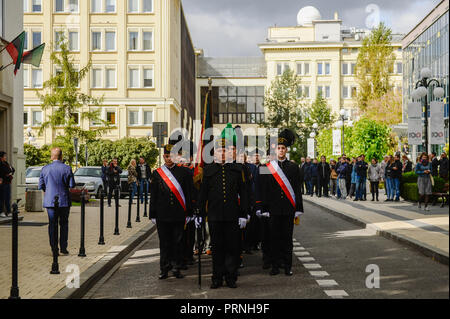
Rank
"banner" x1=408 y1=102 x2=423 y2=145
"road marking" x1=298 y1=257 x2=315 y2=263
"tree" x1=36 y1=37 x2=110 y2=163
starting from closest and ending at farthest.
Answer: "road marking" x1=298 y1=257 x2=315 y2=263
"banner" x1=408 y1=102 x2=423 y2=145
"tree" x1=36 y1=37 x2=110 y2=163

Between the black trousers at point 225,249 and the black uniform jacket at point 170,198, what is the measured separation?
914 mm

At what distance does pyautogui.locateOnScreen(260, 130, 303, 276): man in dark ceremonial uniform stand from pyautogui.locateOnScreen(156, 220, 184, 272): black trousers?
4.19ft

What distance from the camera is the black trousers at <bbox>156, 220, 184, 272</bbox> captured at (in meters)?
9.18

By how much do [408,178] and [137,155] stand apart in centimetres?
3084

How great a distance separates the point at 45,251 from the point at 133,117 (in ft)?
176

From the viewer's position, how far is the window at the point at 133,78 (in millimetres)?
64375

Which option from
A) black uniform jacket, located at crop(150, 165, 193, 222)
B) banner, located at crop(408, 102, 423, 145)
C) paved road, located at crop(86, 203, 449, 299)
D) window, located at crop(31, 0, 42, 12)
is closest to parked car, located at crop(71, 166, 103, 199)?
banner, located at crop(408, 102, 423, 145)

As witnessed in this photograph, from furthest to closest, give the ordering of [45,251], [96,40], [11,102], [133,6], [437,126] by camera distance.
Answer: [133,6]
[96,40]
[11,102]
[437,126]
[45,251]

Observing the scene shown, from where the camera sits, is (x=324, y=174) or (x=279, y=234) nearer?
(x=279, y=234)

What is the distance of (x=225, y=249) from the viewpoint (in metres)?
8.45

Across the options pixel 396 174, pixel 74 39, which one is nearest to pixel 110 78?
pixel 74 39

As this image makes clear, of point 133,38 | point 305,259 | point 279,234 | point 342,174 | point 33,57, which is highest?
point 133,38

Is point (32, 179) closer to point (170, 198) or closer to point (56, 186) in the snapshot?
point (56, 186)

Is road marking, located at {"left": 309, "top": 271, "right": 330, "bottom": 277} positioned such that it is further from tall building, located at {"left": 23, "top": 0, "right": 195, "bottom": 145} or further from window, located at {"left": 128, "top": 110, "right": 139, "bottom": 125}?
window, located at {"left": 128, "top": 110, "right": 139, "bottom": 125}
